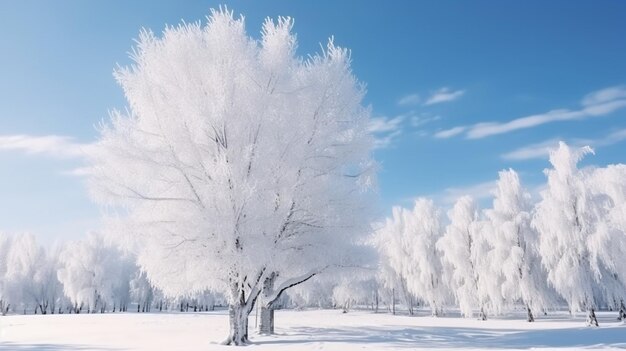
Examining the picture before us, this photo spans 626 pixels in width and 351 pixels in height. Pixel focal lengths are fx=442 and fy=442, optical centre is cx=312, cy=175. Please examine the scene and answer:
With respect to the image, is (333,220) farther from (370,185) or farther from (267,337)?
(267,337)

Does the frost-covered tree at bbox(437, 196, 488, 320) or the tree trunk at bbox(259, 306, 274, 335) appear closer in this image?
the tree trunk at bbox(259, 306, 274, 335)

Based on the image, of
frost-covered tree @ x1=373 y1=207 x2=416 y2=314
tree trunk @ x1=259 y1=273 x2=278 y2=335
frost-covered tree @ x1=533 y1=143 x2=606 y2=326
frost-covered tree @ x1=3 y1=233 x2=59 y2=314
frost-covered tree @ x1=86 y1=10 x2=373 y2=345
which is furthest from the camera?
frost-covered tree @ x1=3 y1=233 x2=59 y2=314

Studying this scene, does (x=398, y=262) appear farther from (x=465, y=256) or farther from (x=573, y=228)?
(x=573, y=228)

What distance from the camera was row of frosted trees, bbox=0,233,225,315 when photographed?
55094 millimetres

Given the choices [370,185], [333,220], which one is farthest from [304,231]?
[370,185]

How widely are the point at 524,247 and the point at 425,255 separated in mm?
11295

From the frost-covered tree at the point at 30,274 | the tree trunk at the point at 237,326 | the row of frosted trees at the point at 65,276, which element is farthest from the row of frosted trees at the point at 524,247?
the frost-covered tree at the point at 30,274

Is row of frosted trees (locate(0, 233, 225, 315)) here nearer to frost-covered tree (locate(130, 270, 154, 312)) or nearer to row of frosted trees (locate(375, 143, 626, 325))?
frost-covered tree (locate(130, 270, 154, 312))

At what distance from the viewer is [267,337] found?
17094mm

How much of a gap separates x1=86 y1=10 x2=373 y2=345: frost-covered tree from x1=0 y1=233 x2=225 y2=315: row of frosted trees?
140 ft

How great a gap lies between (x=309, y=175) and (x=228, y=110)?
3.88m

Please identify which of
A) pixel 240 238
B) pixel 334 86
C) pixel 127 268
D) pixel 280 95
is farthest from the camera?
pixel 127 268

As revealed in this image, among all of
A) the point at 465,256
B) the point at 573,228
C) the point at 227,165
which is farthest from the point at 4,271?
the point at 573,228

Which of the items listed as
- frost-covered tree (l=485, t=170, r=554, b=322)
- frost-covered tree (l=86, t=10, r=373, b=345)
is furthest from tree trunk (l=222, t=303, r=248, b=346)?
frost-covered tree (l=485, t=170, r=554, b=322)
